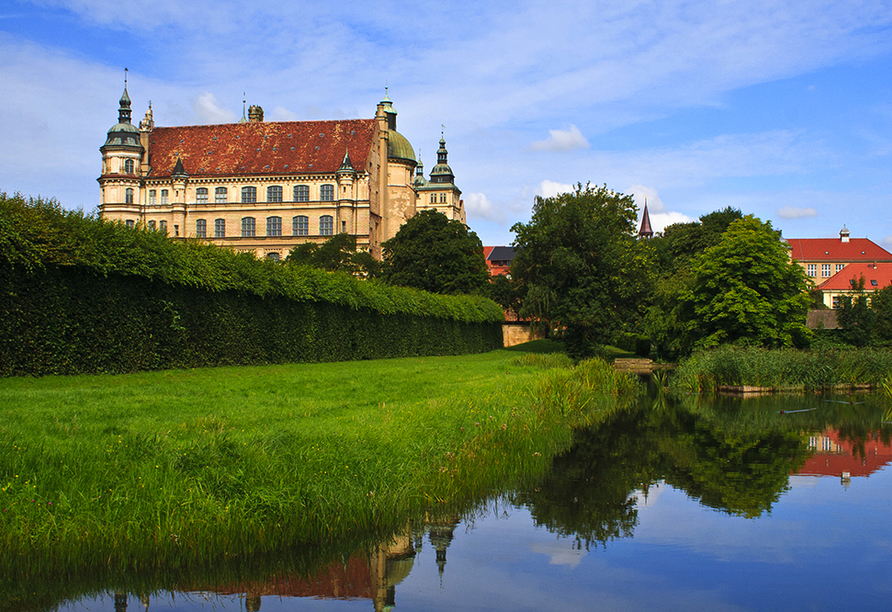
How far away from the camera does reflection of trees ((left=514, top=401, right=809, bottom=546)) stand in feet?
30.3

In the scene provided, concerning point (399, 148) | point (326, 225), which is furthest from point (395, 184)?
point (326, 225)

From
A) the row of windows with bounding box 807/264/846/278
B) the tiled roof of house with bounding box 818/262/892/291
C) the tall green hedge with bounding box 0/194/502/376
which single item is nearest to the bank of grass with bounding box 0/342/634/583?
the tall green hedge with bounding box 0/194/502/376

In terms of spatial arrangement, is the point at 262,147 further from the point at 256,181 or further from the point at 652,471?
the point at 652,471

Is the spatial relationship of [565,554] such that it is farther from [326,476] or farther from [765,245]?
[765,245]

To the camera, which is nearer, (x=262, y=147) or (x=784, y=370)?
(x=784, y=370)

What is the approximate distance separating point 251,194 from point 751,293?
60.4 metres

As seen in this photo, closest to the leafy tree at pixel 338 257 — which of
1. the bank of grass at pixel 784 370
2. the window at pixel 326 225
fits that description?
the window at pixel 326 225

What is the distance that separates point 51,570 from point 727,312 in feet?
109

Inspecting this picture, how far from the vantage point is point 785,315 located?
1428 inches

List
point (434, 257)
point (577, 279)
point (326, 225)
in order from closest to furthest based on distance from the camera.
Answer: point (577, 279) < point (434, 257) < point (326, 225)

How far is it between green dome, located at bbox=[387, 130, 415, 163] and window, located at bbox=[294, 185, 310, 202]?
12.0 meters

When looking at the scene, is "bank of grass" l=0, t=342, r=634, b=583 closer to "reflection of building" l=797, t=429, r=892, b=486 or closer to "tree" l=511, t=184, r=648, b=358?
"reflection of building" l=797, t=429, r=892, b=486

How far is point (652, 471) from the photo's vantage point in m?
12.1

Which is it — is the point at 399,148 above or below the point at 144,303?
above
